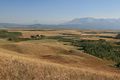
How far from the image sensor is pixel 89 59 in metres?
48.5

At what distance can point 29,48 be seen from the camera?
56625mm

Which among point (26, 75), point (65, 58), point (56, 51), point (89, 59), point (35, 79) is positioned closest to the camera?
point (35, 79)

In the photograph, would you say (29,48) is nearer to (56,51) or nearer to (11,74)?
(56,51)

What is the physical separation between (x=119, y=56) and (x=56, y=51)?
12475 mm

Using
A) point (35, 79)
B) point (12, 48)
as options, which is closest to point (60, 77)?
point (35, 79)

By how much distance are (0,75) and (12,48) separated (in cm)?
4796

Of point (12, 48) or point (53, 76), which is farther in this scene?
point (12, 48)

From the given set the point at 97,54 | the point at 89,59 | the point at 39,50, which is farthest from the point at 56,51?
the point at 89,59

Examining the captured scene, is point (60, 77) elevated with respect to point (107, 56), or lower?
elevated

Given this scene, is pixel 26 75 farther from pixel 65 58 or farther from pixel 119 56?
pixel 119 56

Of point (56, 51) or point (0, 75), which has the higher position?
point (0, 75)

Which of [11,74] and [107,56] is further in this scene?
[107,56]

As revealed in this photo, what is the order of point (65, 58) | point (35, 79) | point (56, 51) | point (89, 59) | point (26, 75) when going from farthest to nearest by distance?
point (56, 51)
point (89, 59)
point (65, 58)
point (26, 75)
point (35, 79)

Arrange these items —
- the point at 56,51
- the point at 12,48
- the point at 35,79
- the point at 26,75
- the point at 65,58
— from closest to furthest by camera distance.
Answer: the point at 35,79 → the point at 26,75 → the point at 65,58 → the point at 12,48 → the point at 56,51
